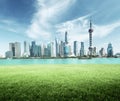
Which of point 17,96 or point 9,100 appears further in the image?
point 17,96

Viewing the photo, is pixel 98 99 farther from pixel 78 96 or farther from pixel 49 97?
Result: pixel 49 97

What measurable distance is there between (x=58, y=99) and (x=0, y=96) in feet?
Result: 11.3

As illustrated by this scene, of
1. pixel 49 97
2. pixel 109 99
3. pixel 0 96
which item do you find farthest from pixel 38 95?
pixel 109 99

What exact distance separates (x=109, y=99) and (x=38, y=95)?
13.3ft

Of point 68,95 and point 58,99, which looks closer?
point 58,99

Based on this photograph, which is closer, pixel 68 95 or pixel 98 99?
pixel 98 99

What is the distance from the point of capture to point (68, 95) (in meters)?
9.63

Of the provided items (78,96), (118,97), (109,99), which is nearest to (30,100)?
(78,96)

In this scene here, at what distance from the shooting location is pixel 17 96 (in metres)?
9.46

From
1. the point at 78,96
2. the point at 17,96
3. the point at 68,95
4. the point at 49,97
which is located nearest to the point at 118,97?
the point at 78,96

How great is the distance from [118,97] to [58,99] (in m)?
3.33

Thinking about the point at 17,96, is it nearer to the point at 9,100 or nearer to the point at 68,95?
the point at 9,100

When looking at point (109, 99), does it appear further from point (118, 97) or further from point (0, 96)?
point (0, 96)

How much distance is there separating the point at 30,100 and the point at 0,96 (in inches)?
80.2
